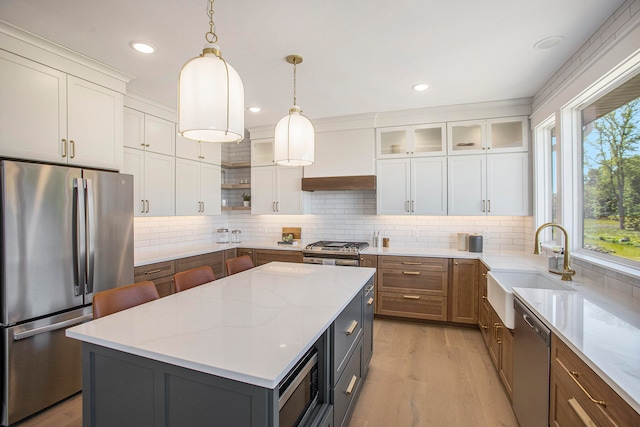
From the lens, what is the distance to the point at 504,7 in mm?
1866

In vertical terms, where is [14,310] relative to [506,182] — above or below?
below

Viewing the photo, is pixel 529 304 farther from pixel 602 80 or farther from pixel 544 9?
pixel 544 9

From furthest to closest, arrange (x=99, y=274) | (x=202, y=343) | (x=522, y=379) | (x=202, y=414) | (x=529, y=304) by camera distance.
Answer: (x=99, y=274)
(x=522, y=379)
(x=529, y=304)
(x=202, y=343)
(x=202, y=414)

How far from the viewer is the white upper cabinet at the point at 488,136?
357 centimetres

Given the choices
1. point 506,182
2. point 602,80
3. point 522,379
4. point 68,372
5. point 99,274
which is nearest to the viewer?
point 522,379

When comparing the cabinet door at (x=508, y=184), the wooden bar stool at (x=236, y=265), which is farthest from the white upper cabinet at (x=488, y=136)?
the wooden bar stool at (x=236, y=265)

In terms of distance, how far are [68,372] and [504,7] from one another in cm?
389

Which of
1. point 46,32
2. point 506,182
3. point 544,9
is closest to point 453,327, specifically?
point 506,182

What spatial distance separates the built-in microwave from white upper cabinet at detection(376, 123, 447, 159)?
10.3 feet

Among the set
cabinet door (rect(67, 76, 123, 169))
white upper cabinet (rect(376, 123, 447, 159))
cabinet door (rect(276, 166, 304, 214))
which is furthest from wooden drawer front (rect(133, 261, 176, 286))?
white upper cabinet (rect(376, 123, 447, 159))

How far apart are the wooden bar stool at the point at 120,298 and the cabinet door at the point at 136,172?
1.75m

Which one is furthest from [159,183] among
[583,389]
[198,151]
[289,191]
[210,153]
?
[583,389]

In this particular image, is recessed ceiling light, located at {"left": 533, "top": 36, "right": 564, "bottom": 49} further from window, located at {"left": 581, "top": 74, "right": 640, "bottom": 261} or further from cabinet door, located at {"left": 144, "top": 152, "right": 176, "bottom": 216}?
cabinet door, located at {"left": 144, "top": 152, "right": 176, "bottom": 216}

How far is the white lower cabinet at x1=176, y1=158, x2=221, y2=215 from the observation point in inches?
153
